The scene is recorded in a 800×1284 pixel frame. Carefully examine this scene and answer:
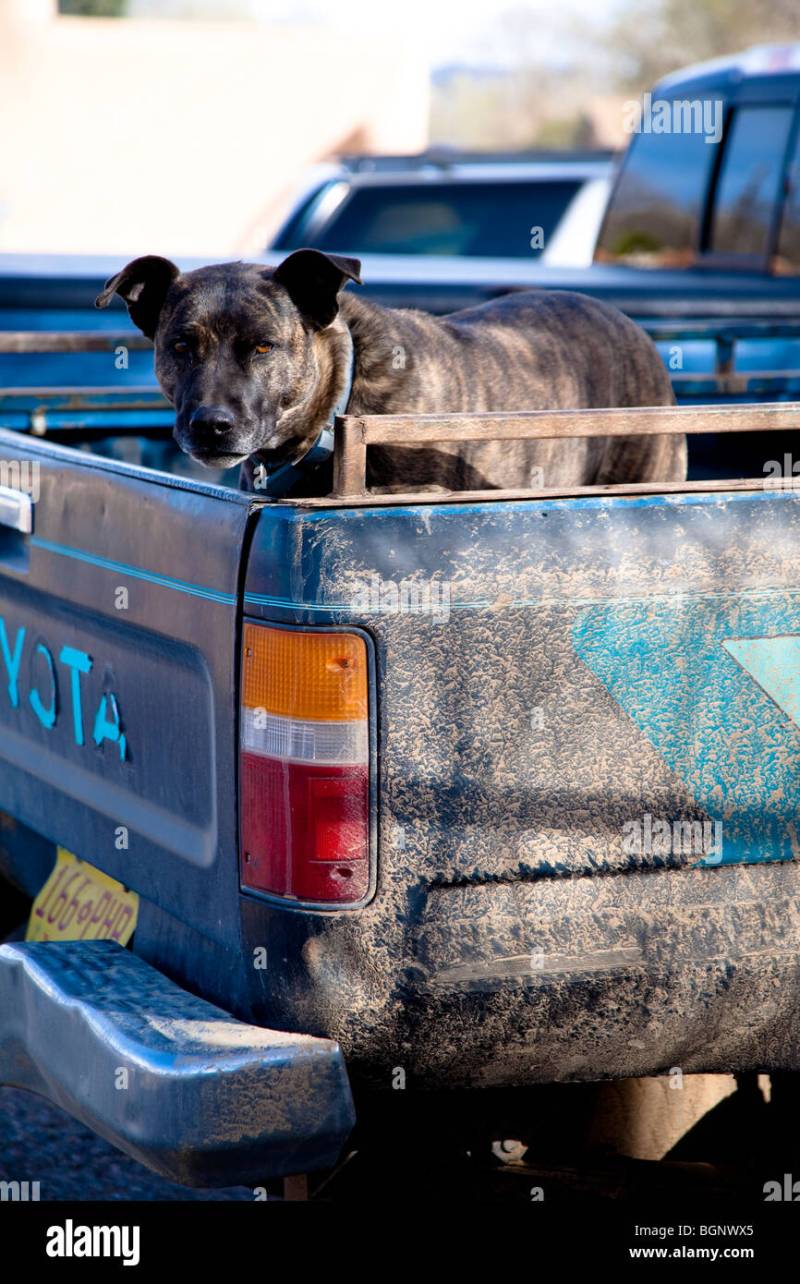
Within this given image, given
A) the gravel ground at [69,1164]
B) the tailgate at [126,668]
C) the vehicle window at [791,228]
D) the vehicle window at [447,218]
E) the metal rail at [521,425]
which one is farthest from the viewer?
the vehicle window at [447,218]

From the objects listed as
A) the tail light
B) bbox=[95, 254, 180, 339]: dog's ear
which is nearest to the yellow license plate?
the tail light

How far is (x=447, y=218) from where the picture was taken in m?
11.2

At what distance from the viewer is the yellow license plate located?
3311mm

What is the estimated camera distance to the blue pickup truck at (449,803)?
2.63 metres

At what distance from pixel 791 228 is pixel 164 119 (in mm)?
31919

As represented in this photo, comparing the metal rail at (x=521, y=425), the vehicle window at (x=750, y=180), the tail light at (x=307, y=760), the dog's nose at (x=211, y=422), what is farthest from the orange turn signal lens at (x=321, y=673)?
the vehicle window at (x=750, y=180)

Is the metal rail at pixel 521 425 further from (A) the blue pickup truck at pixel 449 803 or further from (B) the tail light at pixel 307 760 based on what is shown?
(B) the tail light at pixel 307 760

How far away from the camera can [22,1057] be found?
3.08 m

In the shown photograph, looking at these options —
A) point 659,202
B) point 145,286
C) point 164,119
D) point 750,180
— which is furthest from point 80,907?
point 164,119

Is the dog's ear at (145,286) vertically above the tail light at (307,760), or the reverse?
the dog's ear at (145,286)

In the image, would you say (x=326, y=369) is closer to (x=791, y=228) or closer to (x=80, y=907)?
(x=80, y=907)

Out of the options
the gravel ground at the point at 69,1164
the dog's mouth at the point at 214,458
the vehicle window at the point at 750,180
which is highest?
the vehicle window at the point at 750,180

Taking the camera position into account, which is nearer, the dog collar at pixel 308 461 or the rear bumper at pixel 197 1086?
the rear bumper at pixel 197 1086

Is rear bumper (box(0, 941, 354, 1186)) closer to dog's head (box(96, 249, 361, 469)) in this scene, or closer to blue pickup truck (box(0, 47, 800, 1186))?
blue pickup truck (box(0, 47, 800, 1186))
